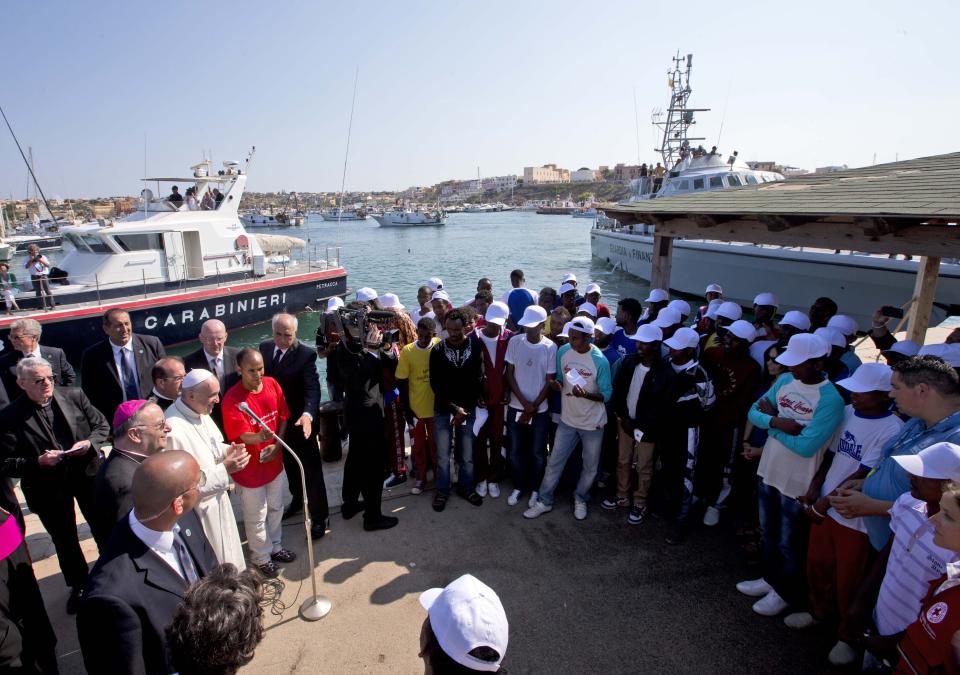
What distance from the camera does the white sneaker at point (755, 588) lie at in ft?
11.0

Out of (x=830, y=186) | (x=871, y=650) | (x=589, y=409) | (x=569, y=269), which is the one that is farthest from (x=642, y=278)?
(x=871, y=650)

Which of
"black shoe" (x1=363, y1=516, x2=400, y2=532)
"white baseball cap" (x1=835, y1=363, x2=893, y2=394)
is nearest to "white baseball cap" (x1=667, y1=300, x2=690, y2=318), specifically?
"white baseball cap" (x1=835, y1=363, x2=893, y2=394)

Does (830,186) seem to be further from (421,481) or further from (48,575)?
(48,575)

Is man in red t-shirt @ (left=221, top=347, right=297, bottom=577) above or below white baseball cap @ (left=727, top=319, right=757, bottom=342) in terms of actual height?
below

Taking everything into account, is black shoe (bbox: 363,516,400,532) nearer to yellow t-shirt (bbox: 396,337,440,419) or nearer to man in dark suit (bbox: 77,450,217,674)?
yellow t-shirt (bbox: 396,337,440,419)

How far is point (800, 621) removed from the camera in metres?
3.09

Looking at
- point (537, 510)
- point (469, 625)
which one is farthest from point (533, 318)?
point (469, 625)

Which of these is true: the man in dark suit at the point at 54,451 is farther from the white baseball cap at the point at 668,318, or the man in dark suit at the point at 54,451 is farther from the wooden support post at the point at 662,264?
the wooden support post at the point at 662,264

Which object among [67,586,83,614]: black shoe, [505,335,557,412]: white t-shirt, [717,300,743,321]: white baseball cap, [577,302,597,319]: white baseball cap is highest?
[717,300,743,321]: white baseball cap

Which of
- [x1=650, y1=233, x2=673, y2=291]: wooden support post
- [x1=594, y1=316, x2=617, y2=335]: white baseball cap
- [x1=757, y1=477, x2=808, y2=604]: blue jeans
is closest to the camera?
[x1=757, y1=477, x2=808, y2=604]: blue jeans

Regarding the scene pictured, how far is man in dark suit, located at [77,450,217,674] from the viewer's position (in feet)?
5.48

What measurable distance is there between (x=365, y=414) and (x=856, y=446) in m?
3.29

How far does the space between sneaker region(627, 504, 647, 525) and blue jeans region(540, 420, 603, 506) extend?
1.31 feet

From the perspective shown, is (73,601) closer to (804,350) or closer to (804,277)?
(804,350)
